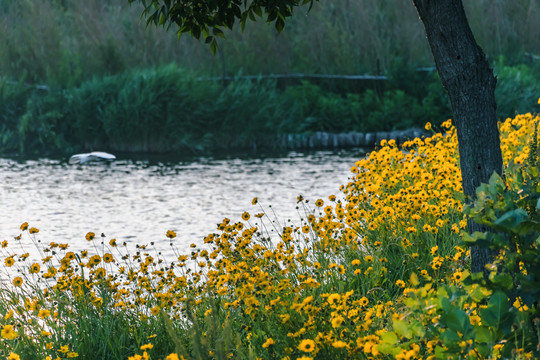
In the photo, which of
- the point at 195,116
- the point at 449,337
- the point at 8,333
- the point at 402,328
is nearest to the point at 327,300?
the point at 402,328

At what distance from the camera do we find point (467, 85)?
438cm

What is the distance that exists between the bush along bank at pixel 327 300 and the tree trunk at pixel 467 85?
0.57ft

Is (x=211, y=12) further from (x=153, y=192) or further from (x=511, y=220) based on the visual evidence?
(x=153, y=192)


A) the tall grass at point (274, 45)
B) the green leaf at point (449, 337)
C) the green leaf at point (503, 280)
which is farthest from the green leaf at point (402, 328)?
the tall grass at point (274, 45)

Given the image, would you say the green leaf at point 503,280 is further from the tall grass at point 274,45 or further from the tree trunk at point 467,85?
the tall grass at point 274,45

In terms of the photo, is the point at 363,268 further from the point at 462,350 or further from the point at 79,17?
the point at 79,17

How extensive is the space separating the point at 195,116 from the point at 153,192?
655 centimetres

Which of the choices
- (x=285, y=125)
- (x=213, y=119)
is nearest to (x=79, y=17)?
(x=213, y=119)

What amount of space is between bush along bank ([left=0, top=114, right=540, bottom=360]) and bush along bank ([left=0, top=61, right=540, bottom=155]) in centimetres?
1190

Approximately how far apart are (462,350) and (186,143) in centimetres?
1593

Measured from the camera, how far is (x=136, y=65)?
21094 mm

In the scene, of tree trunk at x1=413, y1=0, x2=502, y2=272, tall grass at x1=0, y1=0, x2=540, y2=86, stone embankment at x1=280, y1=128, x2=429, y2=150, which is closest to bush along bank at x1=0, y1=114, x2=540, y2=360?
tree trunk at x1=413, y1=0, x2=502, y2=272

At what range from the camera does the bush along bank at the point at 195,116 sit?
61.0ft

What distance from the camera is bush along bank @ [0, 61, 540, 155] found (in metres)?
18.6
